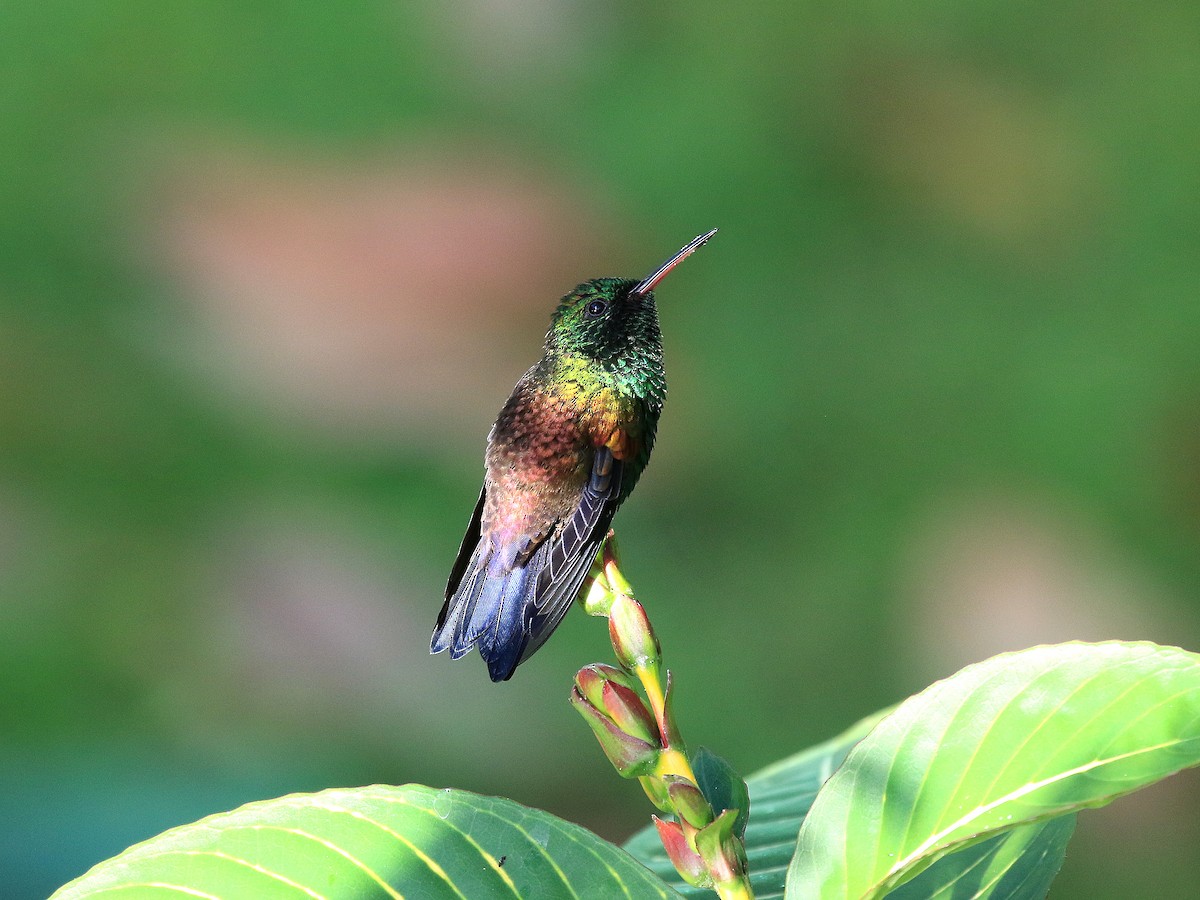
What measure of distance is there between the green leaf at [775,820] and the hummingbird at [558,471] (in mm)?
208

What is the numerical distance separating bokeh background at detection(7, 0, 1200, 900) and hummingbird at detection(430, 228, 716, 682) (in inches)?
72.9

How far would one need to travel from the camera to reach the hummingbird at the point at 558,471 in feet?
2.61

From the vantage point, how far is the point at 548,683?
9.41 ft

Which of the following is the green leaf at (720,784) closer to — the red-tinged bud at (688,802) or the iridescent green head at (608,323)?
the red-tinged bud at (688,802)

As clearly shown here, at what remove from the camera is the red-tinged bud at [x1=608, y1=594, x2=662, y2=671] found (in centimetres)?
61

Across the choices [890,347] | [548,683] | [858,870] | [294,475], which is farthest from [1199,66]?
[858,870]

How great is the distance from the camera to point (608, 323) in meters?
0.93

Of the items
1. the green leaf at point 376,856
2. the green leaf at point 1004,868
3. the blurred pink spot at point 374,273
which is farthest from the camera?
the blurred pink spot at point 374,273

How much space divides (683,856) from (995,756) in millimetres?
173

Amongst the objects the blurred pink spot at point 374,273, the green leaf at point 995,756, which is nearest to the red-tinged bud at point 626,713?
the green leaf at point 995,756

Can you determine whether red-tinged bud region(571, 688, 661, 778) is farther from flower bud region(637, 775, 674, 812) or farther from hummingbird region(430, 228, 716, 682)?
hummingbird region(430, 228, 716, 682)

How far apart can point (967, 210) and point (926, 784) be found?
9.51ft

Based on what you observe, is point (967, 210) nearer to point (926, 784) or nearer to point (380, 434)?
point (380, 434)

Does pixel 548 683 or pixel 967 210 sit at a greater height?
pixel 967 210
